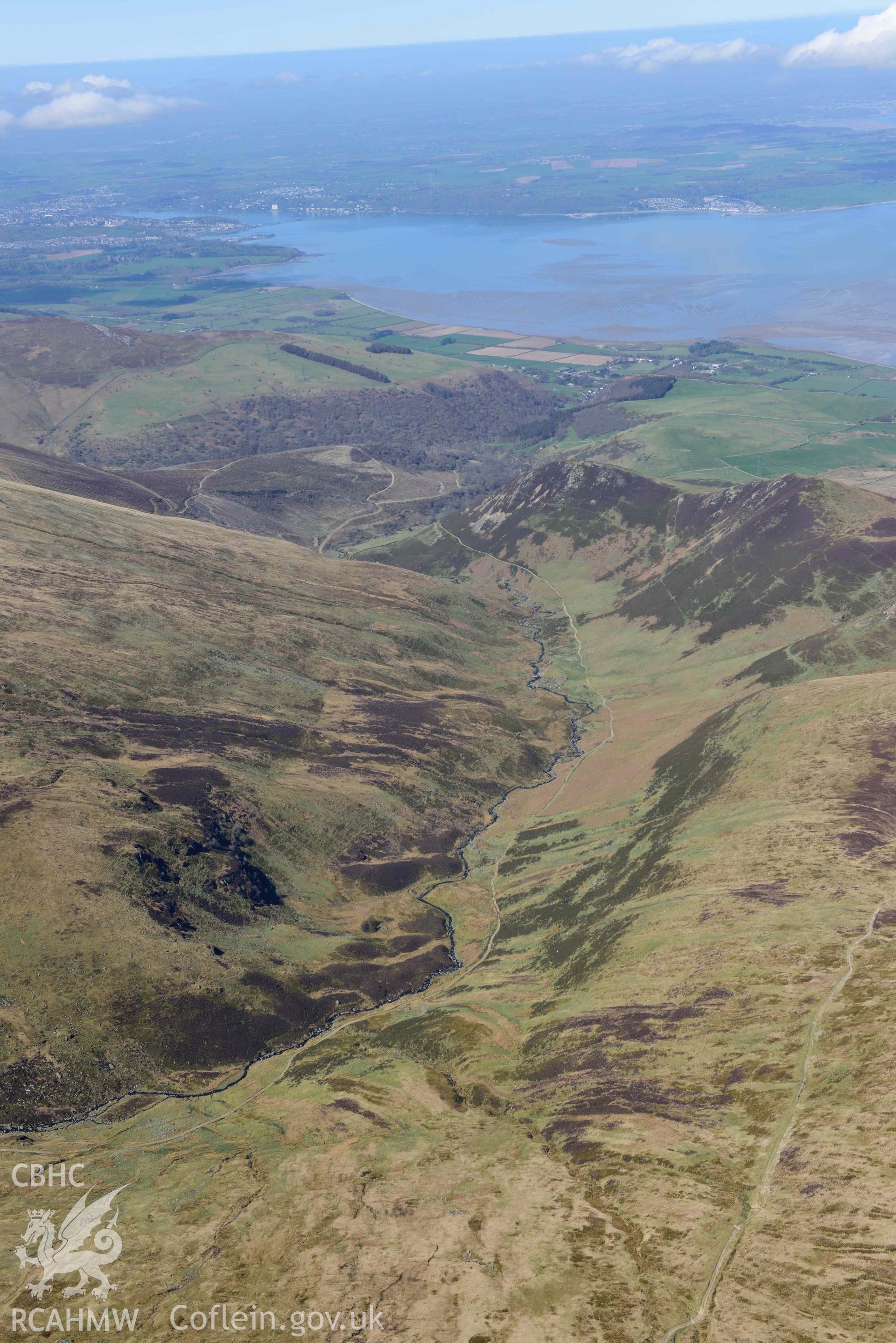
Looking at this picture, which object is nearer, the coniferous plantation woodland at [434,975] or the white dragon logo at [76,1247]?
the coniferous plantation woodland at [434,975]

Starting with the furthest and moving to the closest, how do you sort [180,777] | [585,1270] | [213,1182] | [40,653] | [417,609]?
[417,609]
[40,653]
[180,777]
[213,1182]
[585,1270]

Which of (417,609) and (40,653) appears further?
(417,609)

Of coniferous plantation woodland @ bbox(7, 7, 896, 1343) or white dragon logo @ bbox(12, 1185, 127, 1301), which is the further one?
white dragon logo @ bbox(12, 1185, 127, 1301)

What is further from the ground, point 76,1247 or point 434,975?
point 76,1247

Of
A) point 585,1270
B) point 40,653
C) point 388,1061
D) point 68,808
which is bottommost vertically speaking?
point 388,1061

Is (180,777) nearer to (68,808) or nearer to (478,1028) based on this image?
(68,808)

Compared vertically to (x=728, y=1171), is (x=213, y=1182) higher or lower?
lower

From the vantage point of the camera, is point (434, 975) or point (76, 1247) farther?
point (434, 975)

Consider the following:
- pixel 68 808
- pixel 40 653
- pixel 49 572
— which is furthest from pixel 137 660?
pixel 68 808
